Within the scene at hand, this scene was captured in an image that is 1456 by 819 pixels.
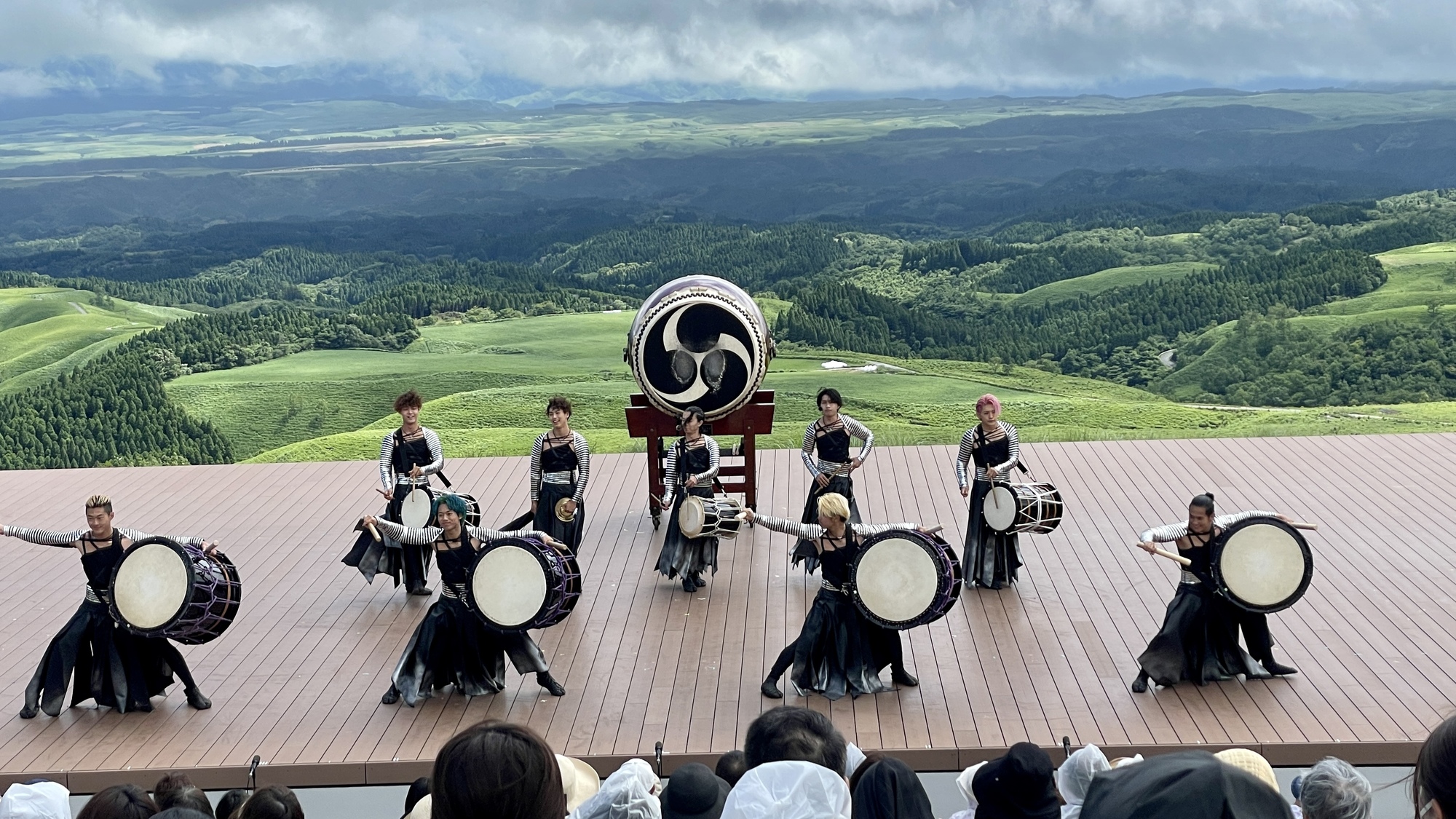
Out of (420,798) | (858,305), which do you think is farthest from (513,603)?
(858,305)

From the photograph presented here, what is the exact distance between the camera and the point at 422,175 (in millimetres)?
96188

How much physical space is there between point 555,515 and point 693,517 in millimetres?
1363

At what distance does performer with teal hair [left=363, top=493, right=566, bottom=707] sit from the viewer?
9703mm

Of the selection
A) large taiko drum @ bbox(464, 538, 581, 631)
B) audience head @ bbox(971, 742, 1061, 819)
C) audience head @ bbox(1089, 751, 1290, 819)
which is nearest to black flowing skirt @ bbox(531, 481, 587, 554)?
large taiko drum @ bbox(464, 538, 581, 631)

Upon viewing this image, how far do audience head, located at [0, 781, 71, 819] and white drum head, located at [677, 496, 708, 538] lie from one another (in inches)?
272

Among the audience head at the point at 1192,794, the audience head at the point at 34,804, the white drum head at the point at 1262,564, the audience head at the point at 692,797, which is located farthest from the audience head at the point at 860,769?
the white drum head at the point at 1262,564

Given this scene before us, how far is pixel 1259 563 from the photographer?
9.44 metres

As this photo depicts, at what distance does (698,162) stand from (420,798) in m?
93.6

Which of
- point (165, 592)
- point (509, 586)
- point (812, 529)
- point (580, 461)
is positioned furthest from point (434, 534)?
point (580, 461)

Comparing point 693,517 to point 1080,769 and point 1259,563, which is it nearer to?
point 1259,563

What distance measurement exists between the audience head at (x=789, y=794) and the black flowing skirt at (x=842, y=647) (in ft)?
17.1

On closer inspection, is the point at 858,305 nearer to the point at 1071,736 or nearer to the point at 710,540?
the point at 710,540

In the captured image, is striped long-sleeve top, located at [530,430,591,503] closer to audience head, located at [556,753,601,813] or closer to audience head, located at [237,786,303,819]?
audience head, located at [556,753,601,813]

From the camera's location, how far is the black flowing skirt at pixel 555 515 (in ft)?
41.3
